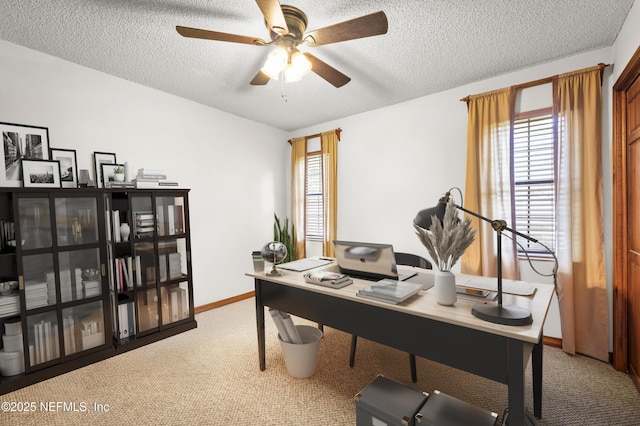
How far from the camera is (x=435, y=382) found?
85.5 inches

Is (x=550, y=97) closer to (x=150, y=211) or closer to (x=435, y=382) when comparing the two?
(x=435, y=382)

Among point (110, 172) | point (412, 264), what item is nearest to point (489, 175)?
point (412, 264)

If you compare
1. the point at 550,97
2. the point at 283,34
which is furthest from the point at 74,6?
the point at 550,97

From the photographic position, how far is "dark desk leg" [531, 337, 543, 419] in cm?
183

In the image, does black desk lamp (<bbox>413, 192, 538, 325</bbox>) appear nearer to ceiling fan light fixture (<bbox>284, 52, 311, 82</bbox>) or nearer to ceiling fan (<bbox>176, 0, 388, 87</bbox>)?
ceiling fan (<bbox>176, 0, 388, 87</bbox>)

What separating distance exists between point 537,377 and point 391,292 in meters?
1.18

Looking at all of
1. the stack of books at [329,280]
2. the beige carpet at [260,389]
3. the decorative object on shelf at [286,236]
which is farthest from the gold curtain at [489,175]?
the decorative object on shelf at [286,236]

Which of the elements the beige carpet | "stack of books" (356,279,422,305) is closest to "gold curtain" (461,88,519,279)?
the beige carpet

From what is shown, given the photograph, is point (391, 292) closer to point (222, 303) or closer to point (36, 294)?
→ point (36, 294)

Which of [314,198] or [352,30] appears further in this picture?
[314,198]

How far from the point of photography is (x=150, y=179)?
299cm

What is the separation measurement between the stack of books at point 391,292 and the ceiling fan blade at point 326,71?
1556 mm

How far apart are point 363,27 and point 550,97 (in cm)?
217

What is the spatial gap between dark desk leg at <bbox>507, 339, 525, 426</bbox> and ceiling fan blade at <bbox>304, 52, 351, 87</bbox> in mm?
1975
